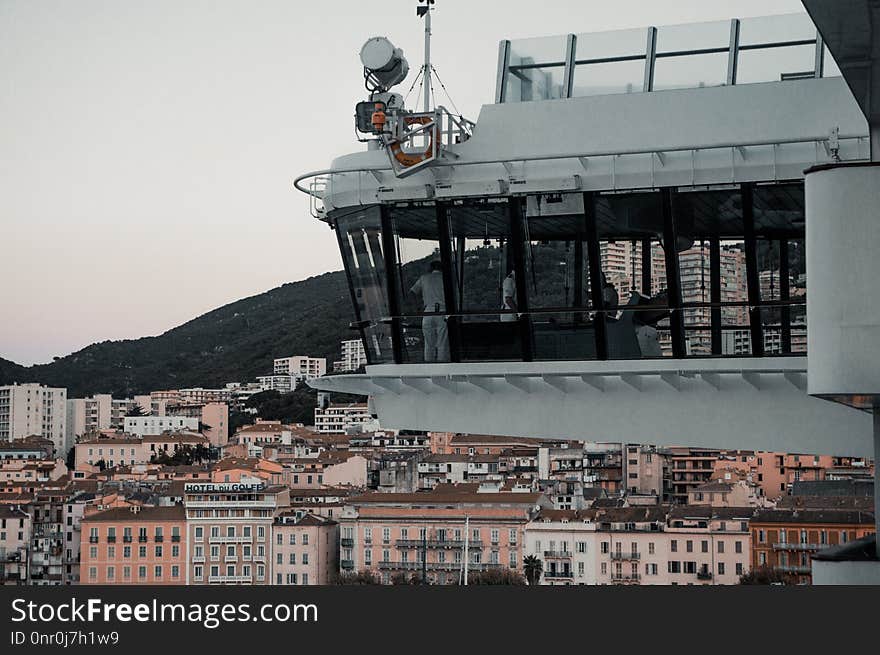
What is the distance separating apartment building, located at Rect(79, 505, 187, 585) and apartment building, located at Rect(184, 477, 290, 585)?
1.16 metres

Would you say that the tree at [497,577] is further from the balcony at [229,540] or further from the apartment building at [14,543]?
the apartment building at [14,543]

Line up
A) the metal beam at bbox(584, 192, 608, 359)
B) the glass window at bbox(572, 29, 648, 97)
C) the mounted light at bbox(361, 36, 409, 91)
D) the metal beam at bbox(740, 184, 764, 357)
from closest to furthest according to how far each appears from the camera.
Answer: the metal beam at bbox(740, 184, 764, 357) < the metal beam at bbox(584, 192, 608, 359) < the glass window at bbox(572, 29, 648, 97) < the mounted light at bbox(361, 36, 409, 91)

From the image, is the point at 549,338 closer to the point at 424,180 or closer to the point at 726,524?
the point at 424,180

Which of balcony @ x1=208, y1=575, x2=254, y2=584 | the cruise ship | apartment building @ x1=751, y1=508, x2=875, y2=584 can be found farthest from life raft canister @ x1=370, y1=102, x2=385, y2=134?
balcony @ x1=208, y1=575, x2=254, y2=584

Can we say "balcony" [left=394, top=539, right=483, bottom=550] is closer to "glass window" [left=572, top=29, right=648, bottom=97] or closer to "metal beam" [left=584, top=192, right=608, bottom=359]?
"glass window" [left=572, top=29, right=648, bottom=97]

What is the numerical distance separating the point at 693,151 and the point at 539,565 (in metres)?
93.1

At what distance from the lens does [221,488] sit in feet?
378

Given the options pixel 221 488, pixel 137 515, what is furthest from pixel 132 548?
pixel 221 488

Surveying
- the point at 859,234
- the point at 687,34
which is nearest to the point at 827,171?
the point at 859,234

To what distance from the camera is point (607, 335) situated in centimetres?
1453

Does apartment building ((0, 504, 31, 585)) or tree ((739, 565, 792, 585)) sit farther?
apartment building ((0, 504, 31, 585))

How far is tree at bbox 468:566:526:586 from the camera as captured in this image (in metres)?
104

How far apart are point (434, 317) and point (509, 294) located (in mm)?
881

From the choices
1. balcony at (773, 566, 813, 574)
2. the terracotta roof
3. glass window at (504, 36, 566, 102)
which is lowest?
balcony at (773, 566, 813, 574)
